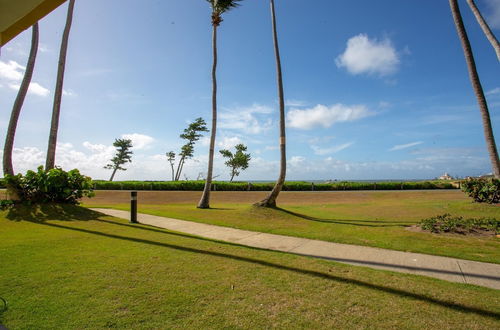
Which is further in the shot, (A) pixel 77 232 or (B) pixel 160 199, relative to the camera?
(B) pixel 160 199

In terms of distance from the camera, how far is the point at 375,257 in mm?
5461

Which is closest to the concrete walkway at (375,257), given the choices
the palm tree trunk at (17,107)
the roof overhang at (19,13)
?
the roof overhang at (19,13)

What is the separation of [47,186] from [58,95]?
4485 mm

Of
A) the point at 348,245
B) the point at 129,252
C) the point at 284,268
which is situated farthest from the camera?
the point at 348,245

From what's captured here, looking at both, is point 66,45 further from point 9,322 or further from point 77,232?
point 9,322

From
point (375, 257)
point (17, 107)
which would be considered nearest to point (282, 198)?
point (375, 257)

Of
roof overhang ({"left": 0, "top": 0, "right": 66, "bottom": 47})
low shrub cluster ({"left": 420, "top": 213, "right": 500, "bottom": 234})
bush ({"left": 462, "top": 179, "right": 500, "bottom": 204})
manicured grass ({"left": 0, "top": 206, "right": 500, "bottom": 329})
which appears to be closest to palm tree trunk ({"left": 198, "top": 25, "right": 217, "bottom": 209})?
manicured grass ({"left": 0, "top": 206, "right": 500, "bottom": 329})

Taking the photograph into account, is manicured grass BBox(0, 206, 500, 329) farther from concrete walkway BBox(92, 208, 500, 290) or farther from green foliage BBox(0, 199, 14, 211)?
green foliage BBox(0, 199, 14, 211)

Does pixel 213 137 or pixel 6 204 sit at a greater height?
pixel 213 137

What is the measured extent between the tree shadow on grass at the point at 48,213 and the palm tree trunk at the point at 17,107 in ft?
6.98

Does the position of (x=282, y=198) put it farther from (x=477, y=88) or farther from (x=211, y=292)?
(x=211, y=292)

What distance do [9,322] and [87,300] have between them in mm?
697

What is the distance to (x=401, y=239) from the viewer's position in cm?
711

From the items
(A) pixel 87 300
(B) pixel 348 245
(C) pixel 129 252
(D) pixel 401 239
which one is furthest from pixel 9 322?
(D) pixel 401 239
